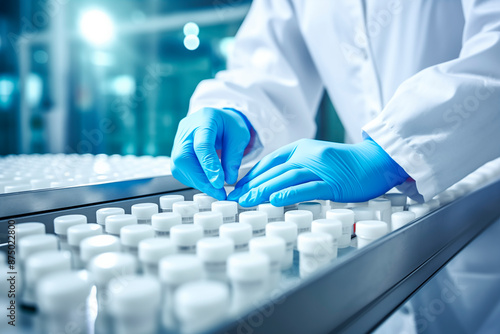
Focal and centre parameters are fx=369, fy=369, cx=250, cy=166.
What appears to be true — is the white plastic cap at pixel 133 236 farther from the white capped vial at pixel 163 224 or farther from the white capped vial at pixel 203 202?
the white capped vial at pixel 203 202

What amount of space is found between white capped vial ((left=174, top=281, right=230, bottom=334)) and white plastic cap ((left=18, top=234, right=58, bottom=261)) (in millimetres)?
215

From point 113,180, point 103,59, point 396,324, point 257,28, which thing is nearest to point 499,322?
point 396,324

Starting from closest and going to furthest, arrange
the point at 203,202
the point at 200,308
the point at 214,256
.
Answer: the point at 200,308 → the point at 214,256 → the point at 203,202

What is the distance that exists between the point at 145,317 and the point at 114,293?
34mm

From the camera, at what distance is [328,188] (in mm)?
711

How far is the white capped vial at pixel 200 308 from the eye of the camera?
10.9 inches

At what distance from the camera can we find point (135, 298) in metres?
0.29

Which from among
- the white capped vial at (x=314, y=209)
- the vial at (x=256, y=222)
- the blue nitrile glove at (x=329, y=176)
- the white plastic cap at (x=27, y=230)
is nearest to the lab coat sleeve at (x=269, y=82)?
the blue nitrile glove at (x=329, y=176)

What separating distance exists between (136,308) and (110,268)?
8 centimetres

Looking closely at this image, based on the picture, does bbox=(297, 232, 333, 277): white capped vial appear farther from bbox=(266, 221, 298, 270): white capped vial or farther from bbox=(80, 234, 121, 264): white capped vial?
bbox=(80, 234, 121, 264): white capped vial

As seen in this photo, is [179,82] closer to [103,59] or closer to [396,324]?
[103,59]

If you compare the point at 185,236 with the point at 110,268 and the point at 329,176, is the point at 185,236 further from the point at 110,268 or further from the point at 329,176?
the point at 329,176

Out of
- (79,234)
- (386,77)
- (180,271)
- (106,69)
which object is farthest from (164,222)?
(106,69)

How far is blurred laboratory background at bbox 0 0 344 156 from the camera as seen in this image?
7.54ft
